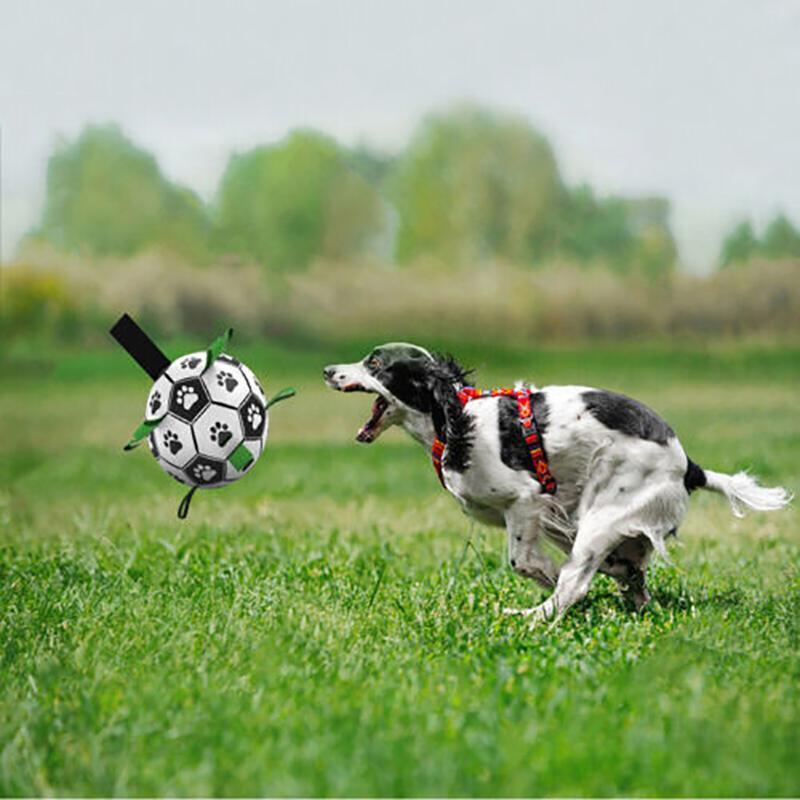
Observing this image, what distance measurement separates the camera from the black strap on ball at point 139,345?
5.44 metres

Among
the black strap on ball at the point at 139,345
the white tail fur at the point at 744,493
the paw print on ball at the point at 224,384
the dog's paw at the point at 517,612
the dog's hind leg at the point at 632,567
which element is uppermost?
the black strap on ball at the point at 139,345

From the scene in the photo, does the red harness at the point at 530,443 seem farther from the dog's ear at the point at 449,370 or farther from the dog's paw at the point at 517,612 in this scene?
the dog's paw at the point at 517,612

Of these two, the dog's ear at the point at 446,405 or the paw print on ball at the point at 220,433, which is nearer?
the paw print on ball at the point at 220,433

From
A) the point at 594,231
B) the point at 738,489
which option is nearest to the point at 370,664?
the point at 738,489

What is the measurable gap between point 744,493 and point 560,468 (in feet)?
2.75

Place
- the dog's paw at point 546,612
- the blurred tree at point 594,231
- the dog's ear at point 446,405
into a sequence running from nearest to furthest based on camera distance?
the dog's paw at point 546,612, the dog's ear at point 446,405, the blurred tree at point 594,231

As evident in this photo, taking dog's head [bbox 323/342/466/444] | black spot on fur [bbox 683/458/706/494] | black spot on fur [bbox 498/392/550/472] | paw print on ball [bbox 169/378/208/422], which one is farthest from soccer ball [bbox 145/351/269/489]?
black spot on fur [bbox 683/458/706/494]

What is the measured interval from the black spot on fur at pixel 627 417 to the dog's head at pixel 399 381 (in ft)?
2.09

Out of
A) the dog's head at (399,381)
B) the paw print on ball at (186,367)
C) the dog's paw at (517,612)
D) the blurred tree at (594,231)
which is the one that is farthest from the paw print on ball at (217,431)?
the blurred tree at (594,231)

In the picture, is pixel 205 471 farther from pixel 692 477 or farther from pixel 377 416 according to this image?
pixel 692 477

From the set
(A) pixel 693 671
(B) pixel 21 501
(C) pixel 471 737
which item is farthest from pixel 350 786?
(B) pixel 21 501

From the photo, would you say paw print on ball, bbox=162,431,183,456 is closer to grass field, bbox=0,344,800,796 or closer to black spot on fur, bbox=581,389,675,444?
grass field, bbox=0,344,800,796

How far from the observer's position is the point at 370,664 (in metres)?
4.59

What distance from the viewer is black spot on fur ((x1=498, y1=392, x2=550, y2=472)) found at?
549cm
